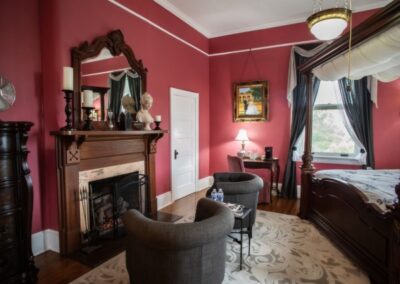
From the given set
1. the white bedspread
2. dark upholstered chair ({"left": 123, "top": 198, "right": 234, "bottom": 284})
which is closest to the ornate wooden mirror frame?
dark upholstered chair ({"left": 123, "top": 198, "right": 234, "bottom": 284})

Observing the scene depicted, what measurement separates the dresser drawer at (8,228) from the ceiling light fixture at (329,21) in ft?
10.1

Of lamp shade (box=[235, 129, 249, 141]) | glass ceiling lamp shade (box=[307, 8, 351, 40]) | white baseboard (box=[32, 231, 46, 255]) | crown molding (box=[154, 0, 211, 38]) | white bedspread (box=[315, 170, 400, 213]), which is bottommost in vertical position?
white baseboard (box=[32, 231, 46, 255])

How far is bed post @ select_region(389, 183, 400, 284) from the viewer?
1.81m

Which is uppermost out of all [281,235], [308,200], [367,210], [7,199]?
[7,199]

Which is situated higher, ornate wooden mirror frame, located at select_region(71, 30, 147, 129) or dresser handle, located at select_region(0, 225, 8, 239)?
ornate wooden mirror frame, located at select_region(71, 30, 147, 129)

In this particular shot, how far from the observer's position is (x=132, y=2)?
11.8 ft

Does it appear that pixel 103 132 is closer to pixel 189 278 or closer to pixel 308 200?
pixel 189 278

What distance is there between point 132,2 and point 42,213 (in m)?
3.03

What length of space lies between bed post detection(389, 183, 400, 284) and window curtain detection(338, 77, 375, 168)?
2.95 m

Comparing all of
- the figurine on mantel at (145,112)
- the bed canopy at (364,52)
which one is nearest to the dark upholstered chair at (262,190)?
the bed canopy at (364,52)

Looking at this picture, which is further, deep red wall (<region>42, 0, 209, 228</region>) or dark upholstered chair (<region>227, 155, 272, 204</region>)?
dark upholstered chair (<region>227, 155, 272, 204</region>)

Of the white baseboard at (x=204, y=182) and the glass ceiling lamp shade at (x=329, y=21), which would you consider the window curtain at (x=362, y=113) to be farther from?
the white baseboard at (x=204, y=182)

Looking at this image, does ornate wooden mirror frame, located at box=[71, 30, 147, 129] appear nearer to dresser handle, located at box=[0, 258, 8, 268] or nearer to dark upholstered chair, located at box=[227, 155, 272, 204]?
dresser handle, located at box=[0, 258, 8, 268]

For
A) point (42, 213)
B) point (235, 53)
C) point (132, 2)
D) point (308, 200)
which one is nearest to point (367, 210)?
point (308, 200)
